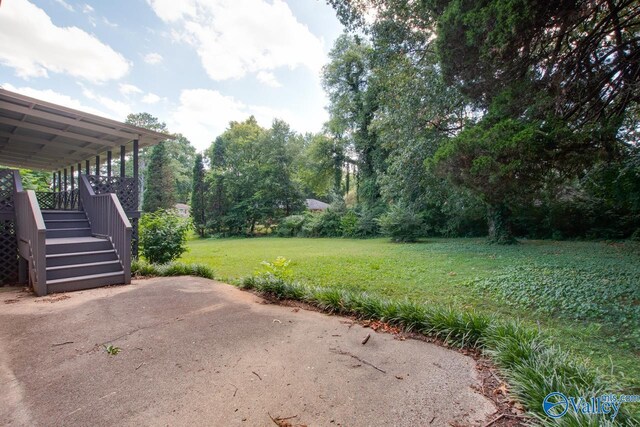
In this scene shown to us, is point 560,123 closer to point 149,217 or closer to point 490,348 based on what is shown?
point 490,348

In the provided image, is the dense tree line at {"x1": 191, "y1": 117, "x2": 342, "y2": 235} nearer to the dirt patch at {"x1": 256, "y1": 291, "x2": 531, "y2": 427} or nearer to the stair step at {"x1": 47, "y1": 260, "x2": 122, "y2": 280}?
the stair step at {"x1": 47, "y1": 260, "x2": 122, "y2": 280}

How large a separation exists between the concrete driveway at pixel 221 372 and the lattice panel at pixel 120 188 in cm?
332

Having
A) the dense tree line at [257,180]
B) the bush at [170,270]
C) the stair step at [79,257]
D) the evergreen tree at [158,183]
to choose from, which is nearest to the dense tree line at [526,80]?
the bush at [170,270]

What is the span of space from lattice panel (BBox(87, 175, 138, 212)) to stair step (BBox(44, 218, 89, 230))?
0.73 metres

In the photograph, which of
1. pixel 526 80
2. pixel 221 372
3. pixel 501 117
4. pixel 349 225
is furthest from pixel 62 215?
pixel 349 225

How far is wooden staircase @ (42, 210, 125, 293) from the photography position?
14.7 feet

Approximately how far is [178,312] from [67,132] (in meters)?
5.71

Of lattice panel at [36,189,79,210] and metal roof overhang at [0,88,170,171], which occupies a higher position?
metal roof overhang at [0,88,170,171]

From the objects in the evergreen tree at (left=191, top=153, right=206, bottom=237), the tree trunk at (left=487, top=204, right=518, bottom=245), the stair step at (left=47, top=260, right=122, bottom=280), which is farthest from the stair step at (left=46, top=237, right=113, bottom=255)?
the evergreen tree at (left=191, top=153, right=206, bottom=237)

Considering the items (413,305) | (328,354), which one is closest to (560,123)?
(413,305)

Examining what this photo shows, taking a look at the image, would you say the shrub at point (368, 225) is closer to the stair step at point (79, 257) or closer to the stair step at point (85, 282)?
the stair step at point (79, 257)

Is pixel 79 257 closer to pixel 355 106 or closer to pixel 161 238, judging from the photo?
pixel 161 238

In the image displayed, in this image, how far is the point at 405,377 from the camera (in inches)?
84.4

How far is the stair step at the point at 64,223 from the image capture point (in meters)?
5.88
